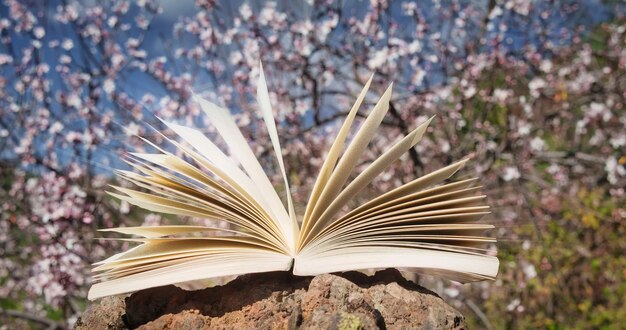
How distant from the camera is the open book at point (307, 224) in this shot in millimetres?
1015

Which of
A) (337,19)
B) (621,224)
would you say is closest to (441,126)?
(337,19)

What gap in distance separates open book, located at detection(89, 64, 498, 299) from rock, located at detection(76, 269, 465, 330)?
59 millimetres

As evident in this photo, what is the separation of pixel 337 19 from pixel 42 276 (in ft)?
9.94

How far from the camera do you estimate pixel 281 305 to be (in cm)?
106

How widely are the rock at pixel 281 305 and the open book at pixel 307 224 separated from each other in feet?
0.19

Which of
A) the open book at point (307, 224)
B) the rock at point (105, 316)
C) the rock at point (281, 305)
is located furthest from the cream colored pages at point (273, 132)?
the rock at point (105, 316)

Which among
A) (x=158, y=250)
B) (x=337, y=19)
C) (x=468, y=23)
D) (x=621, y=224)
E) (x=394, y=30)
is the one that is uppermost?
(x=158, y=250)

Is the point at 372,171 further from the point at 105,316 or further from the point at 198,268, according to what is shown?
the point at 105,316

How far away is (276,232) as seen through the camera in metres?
1.07

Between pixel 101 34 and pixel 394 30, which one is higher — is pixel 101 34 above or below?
above

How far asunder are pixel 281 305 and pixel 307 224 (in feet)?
0.58

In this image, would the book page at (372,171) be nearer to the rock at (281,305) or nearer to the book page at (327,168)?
the book page at (327,168)

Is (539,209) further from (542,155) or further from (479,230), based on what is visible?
(479,230)

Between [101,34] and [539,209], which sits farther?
[539,209]
